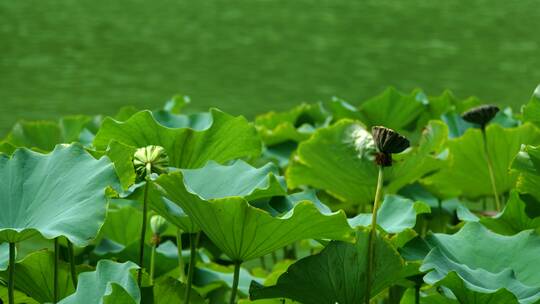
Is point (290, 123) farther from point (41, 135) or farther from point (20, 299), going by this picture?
point (20, 299)

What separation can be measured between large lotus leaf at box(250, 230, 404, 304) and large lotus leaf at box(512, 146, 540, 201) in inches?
7.8

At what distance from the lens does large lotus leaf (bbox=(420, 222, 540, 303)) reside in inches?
36.9

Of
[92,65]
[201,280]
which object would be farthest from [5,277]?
[92,65]

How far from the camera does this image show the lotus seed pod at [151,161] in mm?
998

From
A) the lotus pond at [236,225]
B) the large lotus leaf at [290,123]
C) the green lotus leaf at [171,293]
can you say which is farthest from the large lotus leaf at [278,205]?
the large lotus leaf at [290,123]

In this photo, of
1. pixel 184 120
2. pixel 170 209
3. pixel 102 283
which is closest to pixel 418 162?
pixel 184 120

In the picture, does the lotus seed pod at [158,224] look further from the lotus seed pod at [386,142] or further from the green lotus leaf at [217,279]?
the lotus seed pod at [386,142]

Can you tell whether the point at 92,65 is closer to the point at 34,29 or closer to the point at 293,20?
the point at 34,29

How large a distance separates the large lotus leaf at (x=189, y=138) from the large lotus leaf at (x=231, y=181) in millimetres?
143

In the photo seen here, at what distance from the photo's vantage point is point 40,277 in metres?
1.06

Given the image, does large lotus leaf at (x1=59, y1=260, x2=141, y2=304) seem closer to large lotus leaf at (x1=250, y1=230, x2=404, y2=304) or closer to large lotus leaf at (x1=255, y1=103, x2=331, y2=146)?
large lotus leaf at (x1=250, y1=230, x2=404, y2=304)

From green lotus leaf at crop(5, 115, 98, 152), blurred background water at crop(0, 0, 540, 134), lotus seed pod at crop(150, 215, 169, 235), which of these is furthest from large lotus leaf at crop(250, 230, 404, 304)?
blurred background water at crop(0, 0, 540, 134)

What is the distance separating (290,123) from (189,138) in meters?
0.55

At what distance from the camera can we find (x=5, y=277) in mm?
1044
